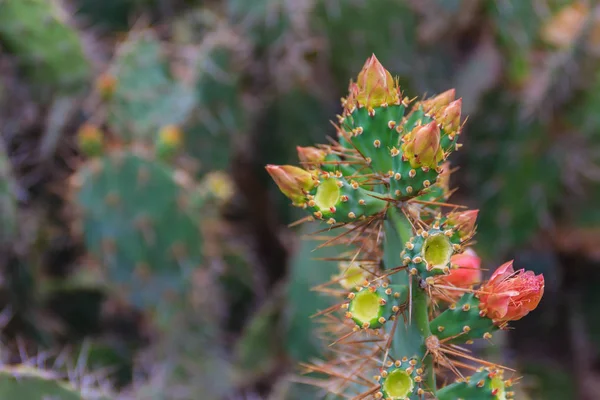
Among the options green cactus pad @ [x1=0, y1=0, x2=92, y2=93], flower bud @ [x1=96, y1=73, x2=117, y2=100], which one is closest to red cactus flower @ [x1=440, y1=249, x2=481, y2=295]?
flower bud @ [x1=96, y1=73, x2=117, y2=100]

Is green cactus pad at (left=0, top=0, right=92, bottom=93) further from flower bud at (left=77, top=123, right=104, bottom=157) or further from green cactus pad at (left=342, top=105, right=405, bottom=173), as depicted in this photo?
green cactus pad at (left=342, top=105, right=405, bottom=173)

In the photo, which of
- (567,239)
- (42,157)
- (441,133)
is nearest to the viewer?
(441,133)

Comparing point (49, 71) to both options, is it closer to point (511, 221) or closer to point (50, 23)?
point (50, 23)

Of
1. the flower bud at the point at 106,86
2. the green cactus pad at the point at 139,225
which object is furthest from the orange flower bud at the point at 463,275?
the flower bud at the point at 106,86

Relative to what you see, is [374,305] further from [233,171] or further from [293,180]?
[233,171]

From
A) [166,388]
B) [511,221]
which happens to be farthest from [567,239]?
[166,388]
